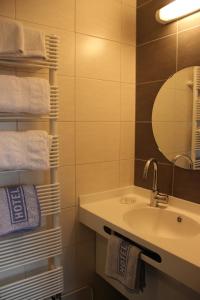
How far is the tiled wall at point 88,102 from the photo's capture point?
163cm

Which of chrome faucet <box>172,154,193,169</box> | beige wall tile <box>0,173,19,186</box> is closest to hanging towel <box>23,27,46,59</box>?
beige wall tile <box>0,173,19,186</box>

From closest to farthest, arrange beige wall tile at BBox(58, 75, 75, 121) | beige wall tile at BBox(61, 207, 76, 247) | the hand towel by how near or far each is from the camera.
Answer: the hand towel, beige wall tile at BBox(58, 75, 75, 121), beige wall tile at BBox(61, 207, 76, 247)

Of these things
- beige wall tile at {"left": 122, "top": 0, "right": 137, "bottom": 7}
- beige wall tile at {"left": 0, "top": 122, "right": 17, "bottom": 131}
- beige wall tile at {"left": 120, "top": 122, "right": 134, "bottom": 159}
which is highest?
beige wall tile at {"left": 122, "top": 0, "right": 137, "bottom": 7}

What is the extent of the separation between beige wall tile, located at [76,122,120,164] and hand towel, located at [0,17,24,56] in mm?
627

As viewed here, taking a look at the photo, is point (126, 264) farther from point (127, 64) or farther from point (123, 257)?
point (127, 64)

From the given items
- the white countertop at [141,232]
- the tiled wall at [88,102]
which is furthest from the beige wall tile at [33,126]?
the white countertop at [141,232]

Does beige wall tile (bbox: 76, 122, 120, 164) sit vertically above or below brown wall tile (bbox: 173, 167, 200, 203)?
above

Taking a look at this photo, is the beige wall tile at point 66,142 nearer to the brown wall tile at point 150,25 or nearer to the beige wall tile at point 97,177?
the beige wall tile at point 97,177

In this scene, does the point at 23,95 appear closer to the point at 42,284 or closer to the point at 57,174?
the point at 57,174

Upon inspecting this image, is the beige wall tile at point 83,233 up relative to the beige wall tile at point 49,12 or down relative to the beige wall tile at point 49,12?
down

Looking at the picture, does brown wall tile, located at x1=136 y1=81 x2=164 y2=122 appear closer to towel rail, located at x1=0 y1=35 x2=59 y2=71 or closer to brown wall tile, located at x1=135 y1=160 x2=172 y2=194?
brown wall tile, located at x1=135 y1=160 x2=172 y2=194

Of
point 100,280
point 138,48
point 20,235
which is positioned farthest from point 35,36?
point 100,280

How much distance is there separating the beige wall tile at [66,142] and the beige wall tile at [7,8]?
69cm

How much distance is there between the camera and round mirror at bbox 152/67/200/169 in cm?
159
